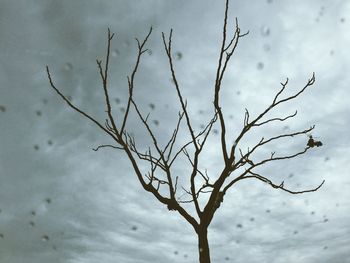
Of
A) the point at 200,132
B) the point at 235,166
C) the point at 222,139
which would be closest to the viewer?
the point at 222,139

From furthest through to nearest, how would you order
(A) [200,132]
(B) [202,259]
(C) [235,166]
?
(A) [200,132]
(C) [235,166]
(B) [202,259]

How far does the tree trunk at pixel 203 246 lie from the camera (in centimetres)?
429

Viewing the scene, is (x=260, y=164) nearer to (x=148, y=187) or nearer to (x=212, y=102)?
(x=212, y=102)

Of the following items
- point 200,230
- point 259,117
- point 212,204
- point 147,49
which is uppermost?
point 147,49

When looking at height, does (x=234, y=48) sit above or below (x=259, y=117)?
above

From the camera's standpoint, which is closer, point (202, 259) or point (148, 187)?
point (202, 259)

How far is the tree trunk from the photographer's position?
14.1 ft

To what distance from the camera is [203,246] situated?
4.36 metres

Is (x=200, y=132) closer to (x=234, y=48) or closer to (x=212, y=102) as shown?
(x=212, y=102)

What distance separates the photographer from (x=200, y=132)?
518 cm

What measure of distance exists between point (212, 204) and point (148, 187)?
91 cm

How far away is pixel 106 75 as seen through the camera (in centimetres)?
461

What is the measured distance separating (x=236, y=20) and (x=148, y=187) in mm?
2558

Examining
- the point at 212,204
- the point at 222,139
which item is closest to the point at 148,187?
the point at 212,204
